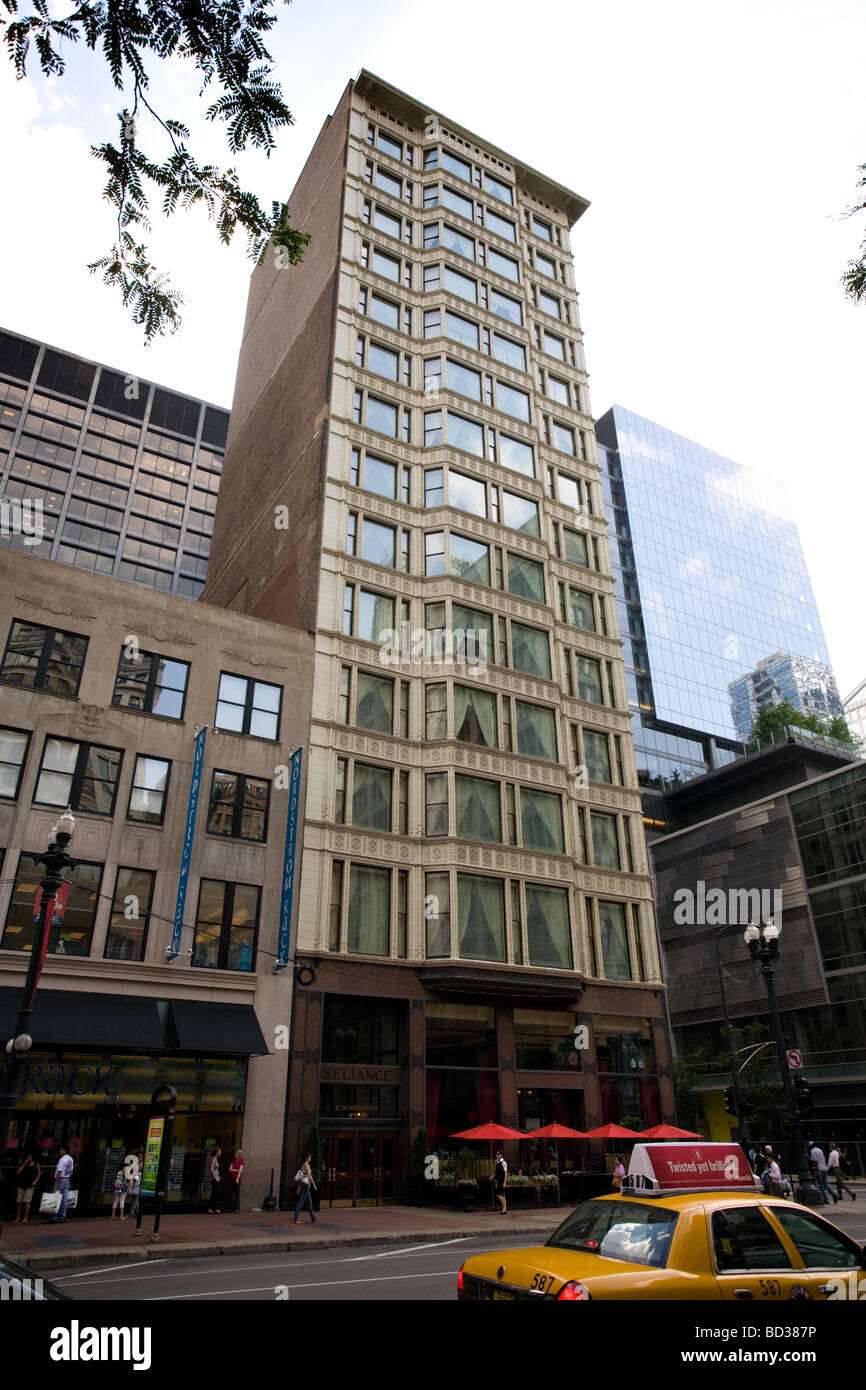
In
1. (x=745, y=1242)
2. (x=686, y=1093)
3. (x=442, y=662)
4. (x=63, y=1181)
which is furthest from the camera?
(x=686, y=1093)

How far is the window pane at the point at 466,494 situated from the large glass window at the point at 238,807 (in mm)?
15872

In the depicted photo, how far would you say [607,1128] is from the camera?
28.8 m

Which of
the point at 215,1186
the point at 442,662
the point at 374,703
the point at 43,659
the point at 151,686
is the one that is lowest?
the point at 215,1186

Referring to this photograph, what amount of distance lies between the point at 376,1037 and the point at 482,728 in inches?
482

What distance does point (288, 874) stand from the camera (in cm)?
2805

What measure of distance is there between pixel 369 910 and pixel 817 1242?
24093mm

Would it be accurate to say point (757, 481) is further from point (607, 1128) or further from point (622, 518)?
point (607, 1128)

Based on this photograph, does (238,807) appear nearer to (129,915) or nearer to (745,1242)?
(129,915)

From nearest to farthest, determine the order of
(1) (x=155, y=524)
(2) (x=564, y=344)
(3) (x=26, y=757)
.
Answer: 1. (3) (x=26, y=757)
2. (2) (x=564, y=344)
3. (1) (x=155, y=524)

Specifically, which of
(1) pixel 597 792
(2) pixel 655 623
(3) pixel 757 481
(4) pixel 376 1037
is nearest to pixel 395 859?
(4) pixel 376 1037

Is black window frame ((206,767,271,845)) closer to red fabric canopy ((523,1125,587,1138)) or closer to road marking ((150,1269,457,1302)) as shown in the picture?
red fabric canopy ((523,1125,587,1138))

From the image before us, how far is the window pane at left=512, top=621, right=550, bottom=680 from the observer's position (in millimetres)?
37156

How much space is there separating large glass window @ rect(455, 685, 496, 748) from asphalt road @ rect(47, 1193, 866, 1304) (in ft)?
61.4

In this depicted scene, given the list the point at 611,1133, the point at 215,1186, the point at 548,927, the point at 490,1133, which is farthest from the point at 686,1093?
the point at 215,1186
